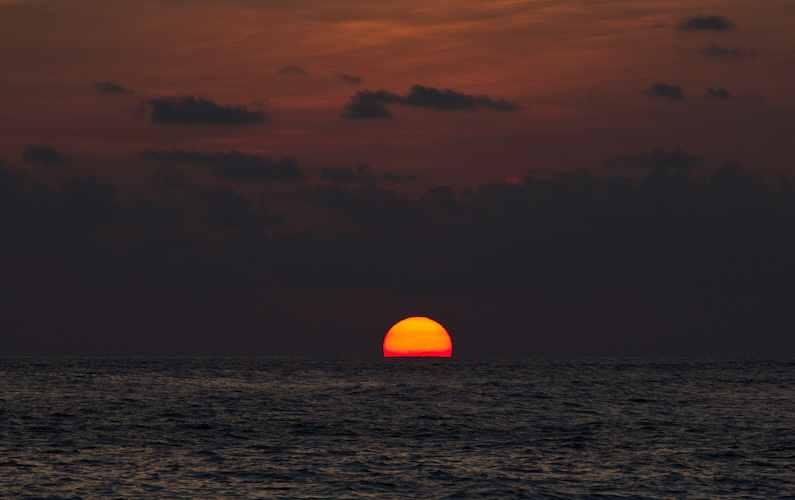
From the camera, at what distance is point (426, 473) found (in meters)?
41.4

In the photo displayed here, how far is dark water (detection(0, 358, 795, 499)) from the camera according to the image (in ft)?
125

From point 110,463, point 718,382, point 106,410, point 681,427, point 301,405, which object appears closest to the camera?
point 110,463

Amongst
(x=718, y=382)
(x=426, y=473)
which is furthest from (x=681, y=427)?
(x=718, y=382)

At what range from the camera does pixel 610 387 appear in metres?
115

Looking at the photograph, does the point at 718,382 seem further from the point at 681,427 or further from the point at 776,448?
the point at 776,448

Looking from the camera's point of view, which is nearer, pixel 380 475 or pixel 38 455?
pixel 380 475

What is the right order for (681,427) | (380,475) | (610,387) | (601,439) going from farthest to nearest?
1. (610,387)
2. (681,427)
3. (601,439)
4. (380,475)

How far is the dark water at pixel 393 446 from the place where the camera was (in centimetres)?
3800

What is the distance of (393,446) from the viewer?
50562mm

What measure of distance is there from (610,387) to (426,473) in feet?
256

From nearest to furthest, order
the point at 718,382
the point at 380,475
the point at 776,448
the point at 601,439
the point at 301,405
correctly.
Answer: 1. the point at 380,475
2. the point at 776,448
3. the point at 601,439
4. the point at 301,405
5. the point at 718,382

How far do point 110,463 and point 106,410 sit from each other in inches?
1197

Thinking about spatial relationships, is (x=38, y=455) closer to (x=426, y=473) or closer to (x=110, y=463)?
(x=110, y=463)

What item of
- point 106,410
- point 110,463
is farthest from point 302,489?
point 106,410
